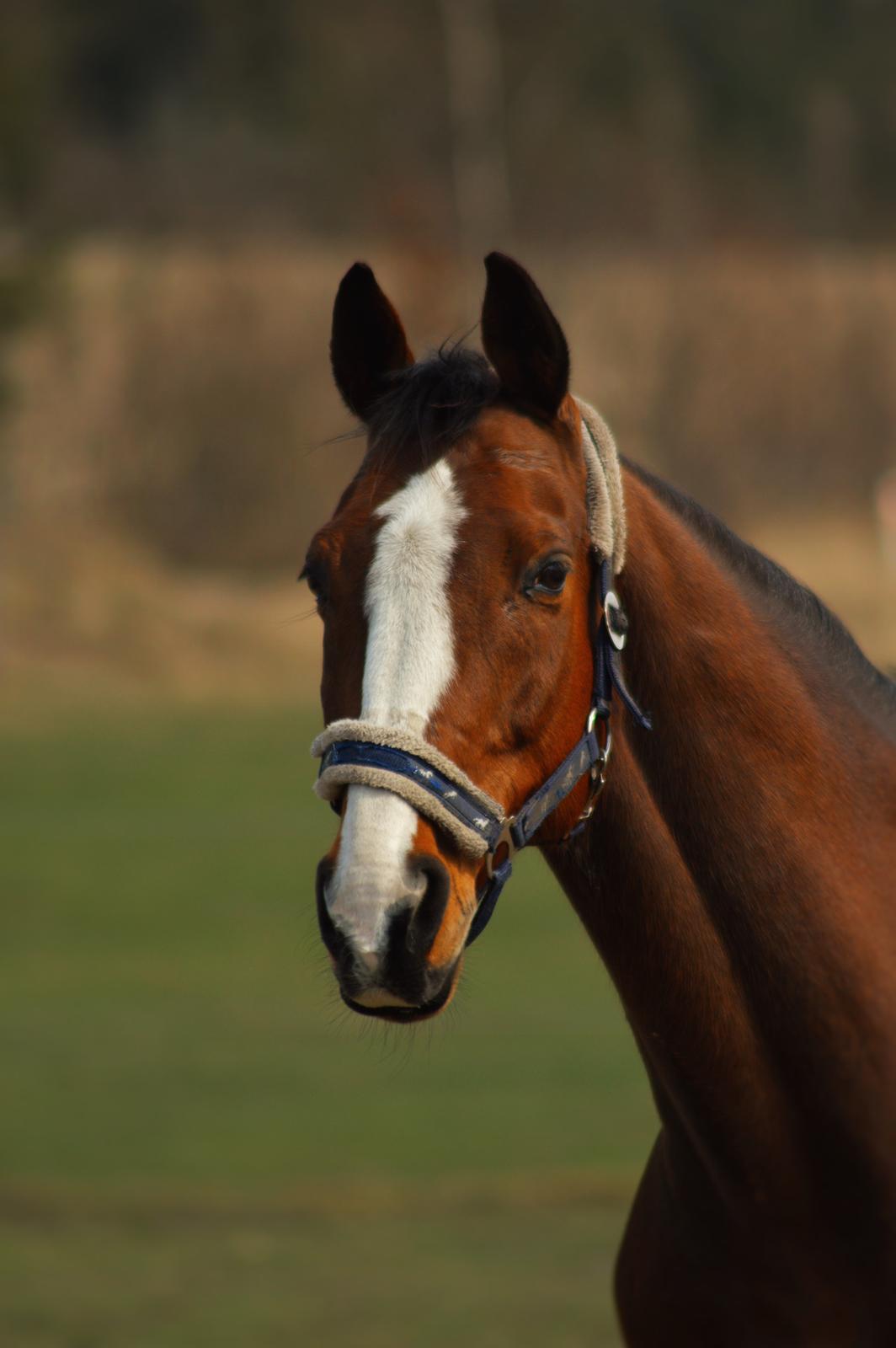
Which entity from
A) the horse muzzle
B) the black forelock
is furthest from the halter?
the black forelock

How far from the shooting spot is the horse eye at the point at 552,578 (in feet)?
9.03

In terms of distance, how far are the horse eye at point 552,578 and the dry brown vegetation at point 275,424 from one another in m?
21.9

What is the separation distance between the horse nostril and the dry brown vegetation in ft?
72.3

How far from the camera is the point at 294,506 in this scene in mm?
29984

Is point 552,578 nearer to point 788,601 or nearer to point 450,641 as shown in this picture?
point 450,641

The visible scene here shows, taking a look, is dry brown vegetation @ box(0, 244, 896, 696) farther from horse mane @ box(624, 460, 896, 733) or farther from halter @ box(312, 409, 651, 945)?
halter @ box(312, 409, 651, 945)

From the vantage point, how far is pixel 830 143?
46125 millimetres

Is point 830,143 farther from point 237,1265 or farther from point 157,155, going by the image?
point 237,1265

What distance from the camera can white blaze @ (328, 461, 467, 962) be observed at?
2.49m

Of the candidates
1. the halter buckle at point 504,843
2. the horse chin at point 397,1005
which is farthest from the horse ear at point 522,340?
the horse chin at point 397,1005

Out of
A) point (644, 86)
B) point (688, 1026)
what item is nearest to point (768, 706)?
point (688, 1026)

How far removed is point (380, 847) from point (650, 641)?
653 mm

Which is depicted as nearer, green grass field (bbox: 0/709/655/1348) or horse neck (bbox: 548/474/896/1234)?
horse neck (bbox: 548/474/896/1234)

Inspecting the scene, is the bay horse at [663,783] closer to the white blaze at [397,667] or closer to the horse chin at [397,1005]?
the white blaze at [397,667]
